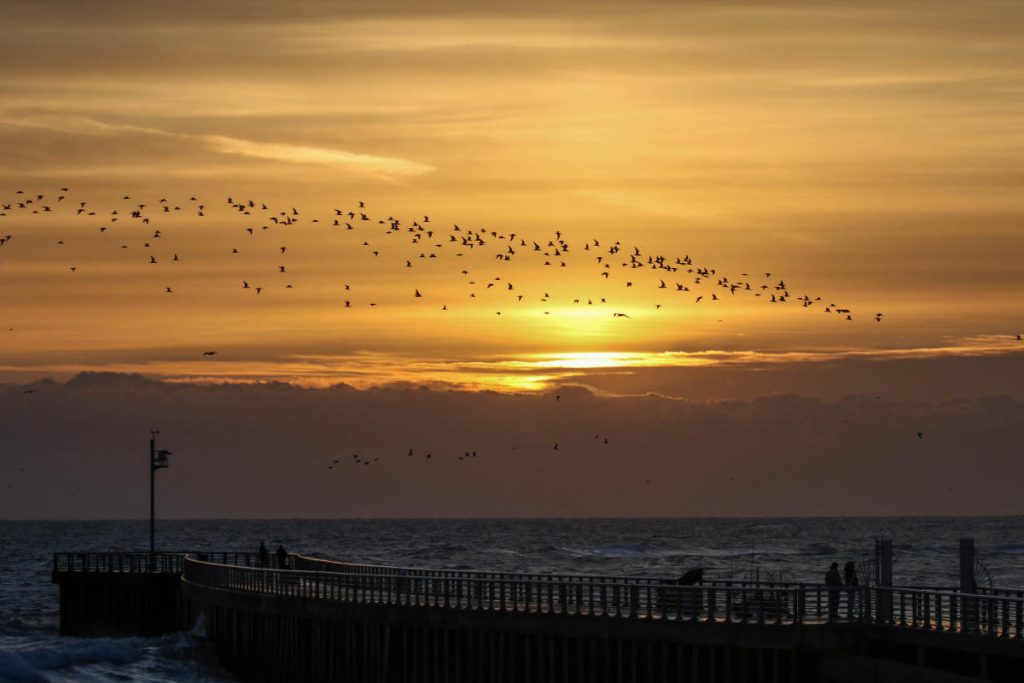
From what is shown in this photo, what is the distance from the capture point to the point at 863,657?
41438 millimetres

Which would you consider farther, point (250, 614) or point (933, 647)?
point (250, 614)

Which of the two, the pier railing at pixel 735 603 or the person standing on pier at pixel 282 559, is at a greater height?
the pier railing at pixel 735 603

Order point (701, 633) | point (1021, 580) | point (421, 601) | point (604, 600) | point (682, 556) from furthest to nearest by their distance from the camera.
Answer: point (682, 556), point (1021, 580), point (421, 601), point (604, 600), point (701, 633)

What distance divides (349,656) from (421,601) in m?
2.98

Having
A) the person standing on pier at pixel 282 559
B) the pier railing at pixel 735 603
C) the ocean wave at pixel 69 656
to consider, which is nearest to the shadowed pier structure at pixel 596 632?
the pier railing at pixel 735 603

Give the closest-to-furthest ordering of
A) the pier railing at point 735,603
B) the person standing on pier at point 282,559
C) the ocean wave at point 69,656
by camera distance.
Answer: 1. the pier railing at point 735,603
2. the ocean wave at point 69,656
3. the person standing on pier at point 282,559

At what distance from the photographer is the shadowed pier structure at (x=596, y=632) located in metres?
40.8

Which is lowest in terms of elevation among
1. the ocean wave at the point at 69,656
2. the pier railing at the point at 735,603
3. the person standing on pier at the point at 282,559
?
the ocean wave at the point at 69,656

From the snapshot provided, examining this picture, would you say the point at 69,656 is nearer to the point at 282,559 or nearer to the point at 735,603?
the point at 282,559

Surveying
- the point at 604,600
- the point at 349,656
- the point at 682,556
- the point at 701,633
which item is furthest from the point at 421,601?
the point at 682,556

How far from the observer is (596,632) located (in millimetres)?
46812

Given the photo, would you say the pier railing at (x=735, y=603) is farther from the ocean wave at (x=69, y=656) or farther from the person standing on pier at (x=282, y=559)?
the person standing on pier at (x=282, y=559)

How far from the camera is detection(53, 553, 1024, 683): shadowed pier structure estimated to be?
134ft

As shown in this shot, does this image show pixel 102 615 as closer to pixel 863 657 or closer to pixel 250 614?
pixel 250 614
